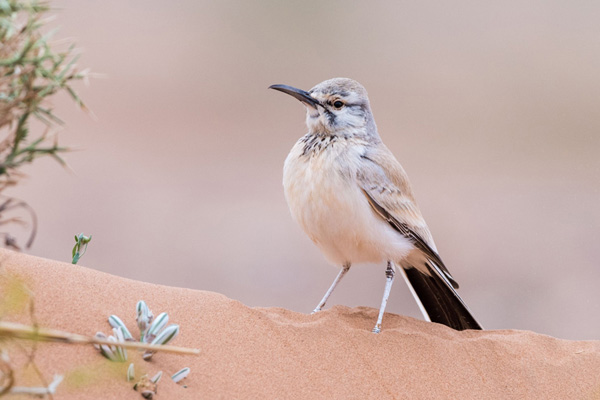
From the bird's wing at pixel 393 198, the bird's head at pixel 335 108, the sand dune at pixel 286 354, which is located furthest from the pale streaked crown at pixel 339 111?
the sand dune at pixel 286 354

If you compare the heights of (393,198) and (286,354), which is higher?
(393,198)

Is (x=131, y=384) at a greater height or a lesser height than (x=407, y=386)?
greater

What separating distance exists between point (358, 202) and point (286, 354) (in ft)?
5.15

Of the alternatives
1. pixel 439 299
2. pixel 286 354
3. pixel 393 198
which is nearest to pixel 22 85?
→ pixel 286 354

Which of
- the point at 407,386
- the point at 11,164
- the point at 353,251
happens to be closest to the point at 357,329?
the point at 407,386

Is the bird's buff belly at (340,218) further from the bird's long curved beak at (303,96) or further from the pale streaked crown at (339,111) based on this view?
the bird's long curved beak at (303,96)

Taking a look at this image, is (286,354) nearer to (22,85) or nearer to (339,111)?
(22,85)

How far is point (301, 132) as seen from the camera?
17609mm

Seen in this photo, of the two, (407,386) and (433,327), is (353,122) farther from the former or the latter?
(407,386)

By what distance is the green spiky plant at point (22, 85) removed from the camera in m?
2.23

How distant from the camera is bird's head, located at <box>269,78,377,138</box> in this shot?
18.3 ft

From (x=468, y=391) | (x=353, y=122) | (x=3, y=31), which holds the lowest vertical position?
(x=468, y=391)

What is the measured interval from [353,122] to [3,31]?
11.7 feet

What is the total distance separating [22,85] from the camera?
7.70 ft
